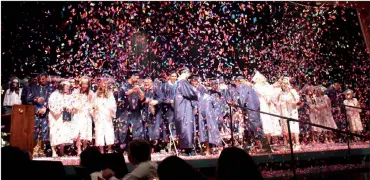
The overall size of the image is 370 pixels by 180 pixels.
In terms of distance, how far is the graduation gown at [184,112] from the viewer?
23.2 feet

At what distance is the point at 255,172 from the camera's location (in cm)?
213

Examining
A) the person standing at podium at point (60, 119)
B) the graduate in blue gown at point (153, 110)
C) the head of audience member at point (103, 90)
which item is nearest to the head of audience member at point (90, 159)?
the person standing at podium at point (60, 119)

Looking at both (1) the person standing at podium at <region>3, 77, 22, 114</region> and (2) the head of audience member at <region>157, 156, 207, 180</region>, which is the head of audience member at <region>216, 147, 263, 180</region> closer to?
(2) the head of audience member at <region>157, 156, 207, 180</region>

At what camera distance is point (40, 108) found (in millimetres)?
7203

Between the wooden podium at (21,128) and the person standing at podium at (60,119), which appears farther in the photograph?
the person standing at podium at (60,119)

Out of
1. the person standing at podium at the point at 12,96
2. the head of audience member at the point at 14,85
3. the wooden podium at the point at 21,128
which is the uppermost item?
the head of audience member at the point at 14,85

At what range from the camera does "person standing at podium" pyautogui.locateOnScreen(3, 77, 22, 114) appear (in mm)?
7109

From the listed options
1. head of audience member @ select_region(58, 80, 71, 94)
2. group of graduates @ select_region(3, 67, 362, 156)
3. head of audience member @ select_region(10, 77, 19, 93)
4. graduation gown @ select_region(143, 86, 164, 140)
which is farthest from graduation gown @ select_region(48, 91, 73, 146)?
graduation gown @ select_region(143, 86, 164, 140)

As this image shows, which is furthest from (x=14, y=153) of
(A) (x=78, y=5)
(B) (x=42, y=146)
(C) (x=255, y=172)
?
(A) (x=78, y=5)

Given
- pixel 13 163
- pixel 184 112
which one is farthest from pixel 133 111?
pixel 13 163

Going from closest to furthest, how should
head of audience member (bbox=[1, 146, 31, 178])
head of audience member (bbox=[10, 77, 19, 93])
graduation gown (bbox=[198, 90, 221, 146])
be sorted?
head of audience member (bbox=[1, 146, 31, 178]) < head of audience member (bbox=[10, 77, 19, 93]) < graduation gown (bbox=[198, 90, 221, 146])

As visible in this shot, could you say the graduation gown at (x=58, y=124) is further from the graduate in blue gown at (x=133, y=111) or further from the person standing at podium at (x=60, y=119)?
the graduate in blue gown at (x=133, y=111)

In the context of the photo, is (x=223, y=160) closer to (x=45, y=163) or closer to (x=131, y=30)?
(x=45, y=163)

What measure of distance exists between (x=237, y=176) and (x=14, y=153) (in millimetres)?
1497
